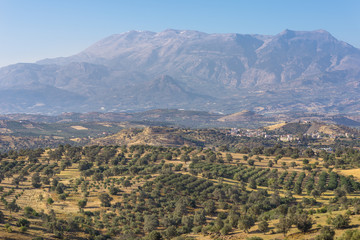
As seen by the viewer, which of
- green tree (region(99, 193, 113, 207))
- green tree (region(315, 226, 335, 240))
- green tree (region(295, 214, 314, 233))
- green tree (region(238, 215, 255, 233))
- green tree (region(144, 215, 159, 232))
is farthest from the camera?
green tree (region(99, 193, 113, 207))

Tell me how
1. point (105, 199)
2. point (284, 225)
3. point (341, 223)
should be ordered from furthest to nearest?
point (105, 199) → point (284, 225) → point (341, 223)

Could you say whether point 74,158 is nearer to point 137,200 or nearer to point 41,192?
point 41,192

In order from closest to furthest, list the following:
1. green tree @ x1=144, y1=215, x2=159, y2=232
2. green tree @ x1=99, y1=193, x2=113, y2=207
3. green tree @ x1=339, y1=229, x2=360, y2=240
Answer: green tree @ x1=339, y1=229, x2=360, y2=240
green tree @ x1=144, y1=215, x2=159, y2=232
green tree @ x1=99, y1=193, x2=113, y2=207

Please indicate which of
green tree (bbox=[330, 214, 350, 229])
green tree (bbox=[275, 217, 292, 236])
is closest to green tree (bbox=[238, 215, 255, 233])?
green tree (bbox=[275, 217, 292, 236])

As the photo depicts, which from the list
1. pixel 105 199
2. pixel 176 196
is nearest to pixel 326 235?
pixel 176 196

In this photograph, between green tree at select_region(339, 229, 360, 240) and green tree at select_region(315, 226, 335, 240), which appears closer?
green tree at select_region(339, 229, 360, 240)

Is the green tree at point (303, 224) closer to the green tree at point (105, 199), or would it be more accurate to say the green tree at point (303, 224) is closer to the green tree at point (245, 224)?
the green tree at point (245, 224)

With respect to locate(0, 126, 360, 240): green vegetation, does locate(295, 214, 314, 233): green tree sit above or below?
above

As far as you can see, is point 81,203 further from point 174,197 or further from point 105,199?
point 174,197

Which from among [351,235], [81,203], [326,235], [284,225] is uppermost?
[351,235]

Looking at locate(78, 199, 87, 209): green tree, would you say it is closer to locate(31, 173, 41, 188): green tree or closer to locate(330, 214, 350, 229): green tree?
locate(31, 173, 41, 188): green tree

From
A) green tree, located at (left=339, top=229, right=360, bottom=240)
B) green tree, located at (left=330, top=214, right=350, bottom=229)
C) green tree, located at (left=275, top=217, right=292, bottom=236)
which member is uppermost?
green tree, located at (left=339, top=229, right=360, bottom=240)

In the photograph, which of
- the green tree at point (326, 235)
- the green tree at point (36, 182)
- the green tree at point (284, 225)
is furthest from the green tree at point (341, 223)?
the green tree at point (36, 182)
